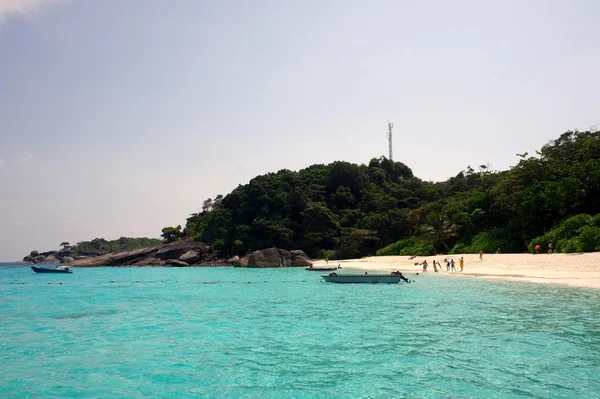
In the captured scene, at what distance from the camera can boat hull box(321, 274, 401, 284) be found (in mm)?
26750

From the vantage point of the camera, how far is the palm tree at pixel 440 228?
1765 inches

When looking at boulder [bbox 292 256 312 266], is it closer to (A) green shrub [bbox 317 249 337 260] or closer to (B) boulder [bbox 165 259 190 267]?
(A) green shrub [bbox 317 249 337 260]

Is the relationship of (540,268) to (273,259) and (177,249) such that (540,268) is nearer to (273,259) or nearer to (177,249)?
(273,259)

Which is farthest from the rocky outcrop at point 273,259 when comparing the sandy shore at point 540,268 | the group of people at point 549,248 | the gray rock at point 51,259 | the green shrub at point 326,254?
the gray rock at point 51,259

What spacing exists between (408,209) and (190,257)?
110 ft

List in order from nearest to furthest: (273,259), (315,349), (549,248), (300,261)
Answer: (315,349) → (549,248) → (300,261) → (273,259)

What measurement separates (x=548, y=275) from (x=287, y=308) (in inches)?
642

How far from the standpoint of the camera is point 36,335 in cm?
1334

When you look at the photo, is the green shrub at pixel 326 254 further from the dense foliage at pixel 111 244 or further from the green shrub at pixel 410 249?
the dense foliage at pixel 111 244

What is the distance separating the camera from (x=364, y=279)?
27.2m

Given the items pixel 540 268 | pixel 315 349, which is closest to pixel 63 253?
pixel 540 268

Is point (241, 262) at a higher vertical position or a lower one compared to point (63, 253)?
lower

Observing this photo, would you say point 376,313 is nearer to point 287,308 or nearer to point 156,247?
point 287,308

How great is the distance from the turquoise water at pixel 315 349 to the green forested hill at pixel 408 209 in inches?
724
